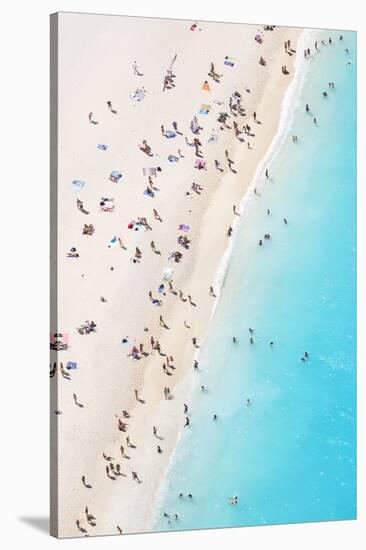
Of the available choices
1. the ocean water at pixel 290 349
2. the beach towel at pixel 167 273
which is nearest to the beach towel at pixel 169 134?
the ocean water at pixel 290 349

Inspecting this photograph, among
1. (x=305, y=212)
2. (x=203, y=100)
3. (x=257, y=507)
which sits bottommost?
(x=257, y=507)

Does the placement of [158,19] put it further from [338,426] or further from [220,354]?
[338,426]

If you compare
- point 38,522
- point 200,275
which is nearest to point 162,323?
point 200,275

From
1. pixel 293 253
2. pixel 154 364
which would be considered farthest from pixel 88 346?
pixel 293 253

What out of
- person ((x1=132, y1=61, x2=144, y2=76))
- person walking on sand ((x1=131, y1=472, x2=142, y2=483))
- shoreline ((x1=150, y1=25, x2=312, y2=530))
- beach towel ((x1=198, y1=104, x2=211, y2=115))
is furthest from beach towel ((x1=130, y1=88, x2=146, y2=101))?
person walking on sand ((x1=131, y1=472, x2=142, y2=483))

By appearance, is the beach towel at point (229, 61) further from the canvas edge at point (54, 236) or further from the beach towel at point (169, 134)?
the canvas edge at point (54, 236)

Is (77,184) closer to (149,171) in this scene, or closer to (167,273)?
(149,171)
